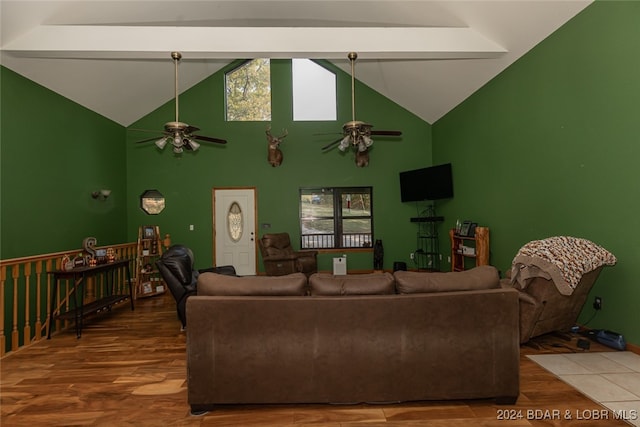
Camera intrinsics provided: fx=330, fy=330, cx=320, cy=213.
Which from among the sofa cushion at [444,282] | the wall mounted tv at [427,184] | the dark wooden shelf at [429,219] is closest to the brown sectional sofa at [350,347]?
the sofa cushion at [444,282]

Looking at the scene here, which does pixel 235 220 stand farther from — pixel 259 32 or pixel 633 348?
pixel 633 348

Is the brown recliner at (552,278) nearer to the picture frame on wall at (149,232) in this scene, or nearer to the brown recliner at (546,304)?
the brown recliner at (546,304)

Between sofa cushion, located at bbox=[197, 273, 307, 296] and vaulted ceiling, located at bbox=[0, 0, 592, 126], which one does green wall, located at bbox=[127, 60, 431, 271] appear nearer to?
vaulted ceiling, located at bbox=[0, 0, 592, 126]

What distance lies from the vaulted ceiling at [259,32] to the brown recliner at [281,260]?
3.39 m

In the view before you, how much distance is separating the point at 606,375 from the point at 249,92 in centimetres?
734

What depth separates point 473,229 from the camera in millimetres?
5629

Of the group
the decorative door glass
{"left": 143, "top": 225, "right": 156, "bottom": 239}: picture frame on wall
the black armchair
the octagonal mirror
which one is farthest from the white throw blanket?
the octagonal mirror

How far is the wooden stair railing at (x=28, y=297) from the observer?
357 cm

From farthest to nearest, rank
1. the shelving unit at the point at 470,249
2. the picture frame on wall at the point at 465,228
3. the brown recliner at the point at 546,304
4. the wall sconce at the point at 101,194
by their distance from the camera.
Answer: the wall sconce at the point at 101,194
the picture frame on wall at the point at 465,228
the shelving unit at the point at 470,249
the brown recliner at the point at 546,304

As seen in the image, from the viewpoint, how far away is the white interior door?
288 inches

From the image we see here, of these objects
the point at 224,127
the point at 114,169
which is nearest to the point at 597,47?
the point at 224,127

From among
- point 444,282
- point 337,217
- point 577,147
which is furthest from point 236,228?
point 577,147

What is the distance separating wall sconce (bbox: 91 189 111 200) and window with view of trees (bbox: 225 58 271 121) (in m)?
2.87

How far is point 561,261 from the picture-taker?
296cm
